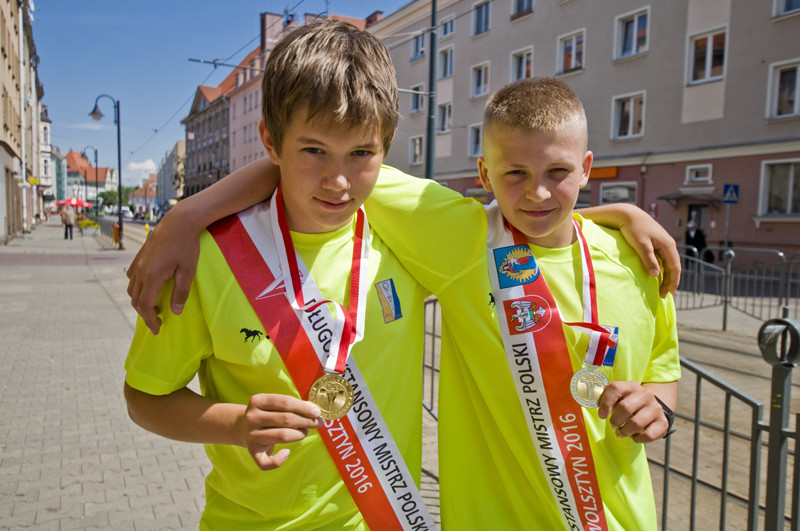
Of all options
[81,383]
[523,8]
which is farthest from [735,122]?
[81,383]

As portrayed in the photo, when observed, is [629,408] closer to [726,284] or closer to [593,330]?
[593,330]

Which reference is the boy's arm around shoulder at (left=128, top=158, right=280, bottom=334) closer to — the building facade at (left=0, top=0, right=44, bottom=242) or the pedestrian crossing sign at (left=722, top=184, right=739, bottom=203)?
the pedestrian crossing sign at (left=722, top=184, right=739, bottom=203)

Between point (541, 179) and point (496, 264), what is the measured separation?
25 centimetres

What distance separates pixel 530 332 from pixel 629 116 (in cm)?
2351

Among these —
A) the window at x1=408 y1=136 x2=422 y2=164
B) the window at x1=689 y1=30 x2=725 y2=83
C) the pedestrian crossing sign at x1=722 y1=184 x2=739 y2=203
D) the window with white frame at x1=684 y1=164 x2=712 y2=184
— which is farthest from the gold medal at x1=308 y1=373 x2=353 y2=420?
the window at x1=408 y1=136 x2=422 y2=164

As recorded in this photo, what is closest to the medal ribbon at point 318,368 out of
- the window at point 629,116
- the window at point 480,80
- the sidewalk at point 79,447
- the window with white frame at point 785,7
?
the sidewalk at point 79,447

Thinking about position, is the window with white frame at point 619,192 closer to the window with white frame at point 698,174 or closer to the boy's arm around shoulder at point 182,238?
the window with white frame at point 698,174

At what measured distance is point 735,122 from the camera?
19141 millimetres

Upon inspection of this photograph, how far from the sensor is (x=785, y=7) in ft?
58.3

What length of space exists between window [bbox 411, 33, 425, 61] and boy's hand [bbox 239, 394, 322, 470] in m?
34.5

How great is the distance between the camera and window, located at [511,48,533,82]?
26953mm

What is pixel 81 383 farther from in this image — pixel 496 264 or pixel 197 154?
pixel 197 154

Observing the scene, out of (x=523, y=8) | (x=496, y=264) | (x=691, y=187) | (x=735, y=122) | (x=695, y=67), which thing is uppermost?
(x=523, y=8)

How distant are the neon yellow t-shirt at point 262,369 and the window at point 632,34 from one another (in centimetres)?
2329
